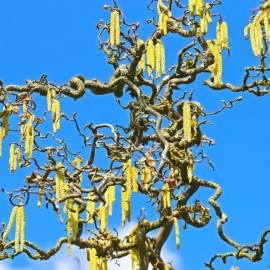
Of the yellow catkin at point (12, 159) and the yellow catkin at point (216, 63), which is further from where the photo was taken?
the yellow catkin at point (216, 63)

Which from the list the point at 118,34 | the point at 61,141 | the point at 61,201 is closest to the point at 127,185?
the point at 61,201

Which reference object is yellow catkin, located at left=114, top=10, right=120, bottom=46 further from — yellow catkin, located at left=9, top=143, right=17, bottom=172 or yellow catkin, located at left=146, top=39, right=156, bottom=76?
yellow catkin, located at left=9, top=143, right=17, bottom=172

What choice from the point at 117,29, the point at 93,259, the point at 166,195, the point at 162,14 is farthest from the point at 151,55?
the point at 93,259

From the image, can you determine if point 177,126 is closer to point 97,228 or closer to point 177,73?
point 177,73

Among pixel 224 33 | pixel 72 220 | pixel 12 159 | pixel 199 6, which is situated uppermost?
pixel 199 6

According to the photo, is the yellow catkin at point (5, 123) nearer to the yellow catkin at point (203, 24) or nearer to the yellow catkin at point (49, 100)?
the yellow catkin at point (49, 100)

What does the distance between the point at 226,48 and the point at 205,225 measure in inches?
87.7

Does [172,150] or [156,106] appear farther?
[156,106]

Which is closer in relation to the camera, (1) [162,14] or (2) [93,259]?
(2) [93,259]

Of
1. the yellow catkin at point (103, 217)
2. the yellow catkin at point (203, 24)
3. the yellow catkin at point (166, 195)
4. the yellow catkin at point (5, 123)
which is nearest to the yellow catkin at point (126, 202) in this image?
the yellow catkin at point (103, 217)

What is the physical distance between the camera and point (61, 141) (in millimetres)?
9969

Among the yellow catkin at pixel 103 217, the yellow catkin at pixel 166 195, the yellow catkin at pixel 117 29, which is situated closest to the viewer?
the yellow catkin at pixel 103 217

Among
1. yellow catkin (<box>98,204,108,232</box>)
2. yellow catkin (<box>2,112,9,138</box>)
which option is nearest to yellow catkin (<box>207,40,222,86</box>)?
yellow catkin (<box>98,204,108,232</box>)

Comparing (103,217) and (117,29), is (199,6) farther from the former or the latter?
(103,217)
